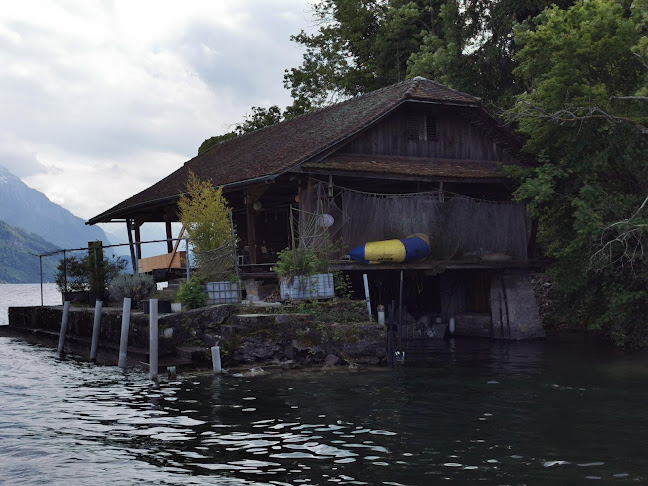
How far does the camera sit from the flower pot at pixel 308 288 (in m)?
20.4

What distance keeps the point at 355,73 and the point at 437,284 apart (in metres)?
14.2

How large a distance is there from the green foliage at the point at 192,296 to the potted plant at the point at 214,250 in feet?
0.53

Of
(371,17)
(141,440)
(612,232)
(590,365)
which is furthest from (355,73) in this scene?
(141,440)

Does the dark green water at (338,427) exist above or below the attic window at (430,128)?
below

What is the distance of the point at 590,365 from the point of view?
20062mm

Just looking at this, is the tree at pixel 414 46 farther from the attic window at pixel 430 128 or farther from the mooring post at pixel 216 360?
the mooring post at pixel 216 360

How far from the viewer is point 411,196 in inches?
938

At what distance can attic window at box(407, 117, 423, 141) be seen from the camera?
25.8 meters

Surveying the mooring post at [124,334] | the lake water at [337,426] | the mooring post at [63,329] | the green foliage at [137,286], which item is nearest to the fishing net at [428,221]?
the lake water at [337,426]

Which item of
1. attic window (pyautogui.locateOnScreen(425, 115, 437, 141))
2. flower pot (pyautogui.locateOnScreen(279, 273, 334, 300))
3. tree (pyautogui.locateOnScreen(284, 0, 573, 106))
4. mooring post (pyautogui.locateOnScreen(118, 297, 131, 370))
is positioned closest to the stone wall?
flower pot (pyautogui.locateOnScreen(279, 273, 334, 300))

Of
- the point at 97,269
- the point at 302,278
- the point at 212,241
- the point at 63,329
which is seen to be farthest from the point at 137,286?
the point at 302,278

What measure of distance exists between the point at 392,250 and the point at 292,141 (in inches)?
241

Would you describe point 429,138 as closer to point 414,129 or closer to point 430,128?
point 430,128

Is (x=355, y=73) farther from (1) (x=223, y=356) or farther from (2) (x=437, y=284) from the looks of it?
(1) (x=223, y=356)
